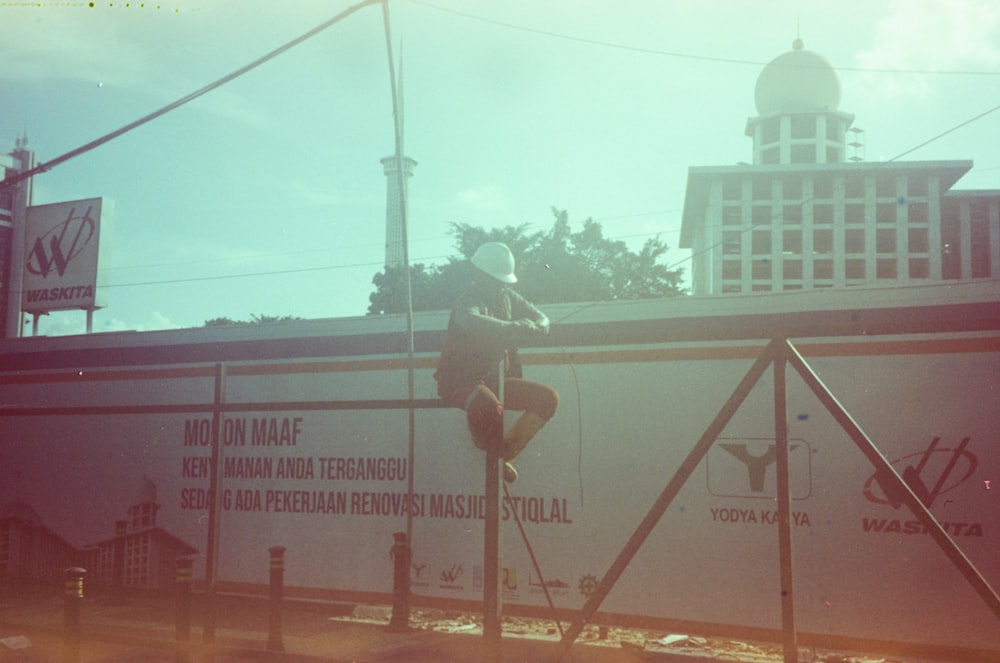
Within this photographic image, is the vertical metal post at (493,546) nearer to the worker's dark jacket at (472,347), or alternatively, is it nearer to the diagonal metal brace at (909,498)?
the worker's dark jacket at (472,347)

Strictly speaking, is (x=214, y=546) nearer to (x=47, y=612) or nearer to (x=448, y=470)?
(x=448, y=470)

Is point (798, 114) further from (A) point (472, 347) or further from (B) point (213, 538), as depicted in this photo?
(A) point (472, 347)

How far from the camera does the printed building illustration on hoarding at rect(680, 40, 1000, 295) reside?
92375mm

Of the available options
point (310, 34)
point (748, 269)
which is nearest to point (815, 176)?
point (748, 269)

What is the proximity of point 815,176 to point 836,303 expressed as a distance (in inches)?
3674

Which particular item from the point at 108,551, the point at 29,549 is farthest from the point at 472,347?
the point at 29,549

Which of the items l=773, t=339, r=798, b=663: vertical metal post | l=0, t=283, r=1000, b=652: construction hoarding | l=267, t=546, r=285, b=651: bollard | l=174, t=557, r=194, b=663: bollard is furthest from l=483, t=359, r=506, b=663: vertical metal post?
l=267, t=546, r=285, b=651: bollard

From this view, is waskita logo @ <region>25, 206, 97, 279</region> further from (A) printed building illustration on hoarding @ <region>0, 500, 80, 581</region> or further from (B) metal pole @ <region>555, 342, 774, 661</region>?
(B) metal pole @ <region>555, 342, 774, 661</region>

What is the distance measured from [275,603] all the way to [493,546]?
3.11 metres

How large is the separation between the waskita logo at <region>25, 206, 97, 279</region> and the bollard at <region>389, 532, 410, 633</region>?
1327 centimetres

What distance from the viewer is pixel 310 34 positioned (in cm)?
1081

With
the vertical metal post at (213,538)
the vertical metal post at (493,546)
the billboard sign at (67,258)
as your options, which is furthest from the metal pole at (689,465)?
the billboard sign at (67,258)

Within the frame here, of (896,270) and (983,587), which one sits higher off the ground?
(896,270)

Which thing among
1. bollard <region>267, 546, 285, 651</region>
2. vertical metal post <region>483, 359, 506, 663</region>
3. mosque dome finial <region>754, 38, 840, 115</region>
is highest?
mosque dome finial <region>754, 38, 840, 115</region>
